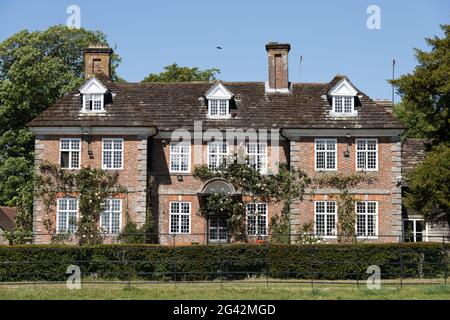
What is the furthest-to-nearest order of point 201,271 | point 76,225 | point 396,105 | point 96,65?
point 396,105, point 96,65, point 76,225, point 201,271

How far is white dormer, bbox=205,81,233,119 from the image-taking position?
40.7 m

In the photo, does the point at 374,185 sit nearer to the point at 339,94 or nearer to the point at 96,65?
the point at 339,94

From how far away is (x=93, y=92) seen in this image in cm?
3981

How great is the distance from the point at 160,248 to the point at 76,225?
7.64 meters

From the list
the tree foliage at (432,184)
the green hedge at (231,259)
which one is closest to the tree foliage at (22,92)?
the green hedge at (231,259)

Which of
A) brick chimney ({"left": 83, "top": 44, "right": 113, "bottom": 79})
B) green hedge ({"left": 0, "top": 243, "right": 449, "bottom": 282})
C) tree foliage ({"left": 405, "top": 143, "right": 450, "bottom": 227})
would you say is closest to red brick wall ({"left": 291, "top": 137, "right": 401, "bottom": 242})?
tree foliage ({"left": 405, "top": 143, "right": 450, "bottom": 227})

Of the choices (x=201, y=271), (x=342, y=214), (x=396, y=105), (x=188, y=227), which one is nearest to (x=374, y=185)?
(x=342, y=214)

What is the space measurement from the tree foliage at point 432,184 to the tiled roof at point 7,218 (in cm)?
3525

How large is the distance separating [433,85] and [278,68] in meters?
9.29

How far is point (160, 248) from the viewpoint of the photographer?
1254 inches

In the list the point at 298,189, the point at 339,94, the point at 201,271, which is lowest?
the point at 201,271

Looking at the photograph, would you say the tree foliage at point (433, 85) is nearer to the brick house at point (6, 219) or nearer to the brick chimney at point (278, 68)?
the brick chimney at point (278, 68)

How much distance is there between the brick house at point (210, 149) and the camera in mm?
38375

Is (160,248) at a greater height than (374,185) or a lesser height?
lesser
